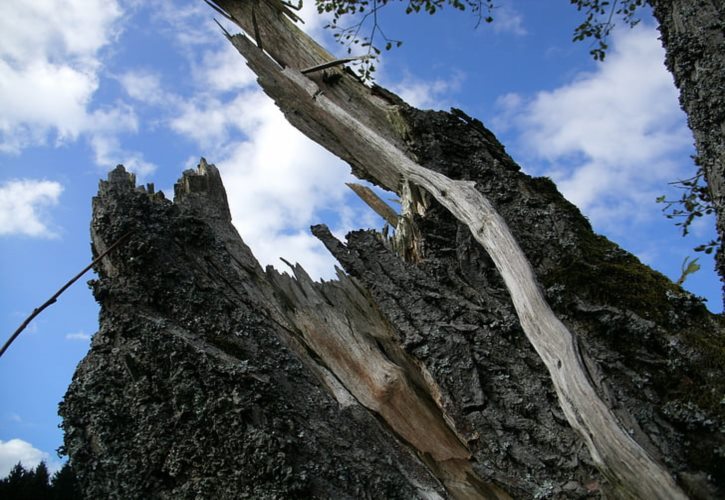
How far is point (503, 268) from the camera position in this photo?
375cm

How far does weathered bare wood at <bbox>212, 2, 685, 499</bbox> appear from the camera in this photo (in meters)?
2.90

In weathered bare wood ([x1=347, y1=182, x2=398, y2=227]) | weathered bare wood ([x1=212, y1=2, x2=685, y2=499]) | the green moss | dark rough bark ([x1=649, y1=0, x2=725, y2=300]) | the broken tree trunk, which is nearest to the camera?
weathered bare wood ([x1=212, y1=2, x2=685, y2=499])

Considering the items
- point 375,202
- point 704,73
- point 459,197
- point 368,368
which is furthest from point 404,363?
point 704,73

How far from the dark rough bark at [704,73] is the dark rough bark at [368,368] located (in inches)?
31.5

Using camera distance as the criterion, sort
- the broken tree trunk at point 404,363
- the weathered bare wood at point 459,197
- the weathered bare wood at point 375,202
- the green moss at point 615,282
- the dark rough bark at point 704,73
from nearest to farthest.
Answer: the weathered bare wood at point 459,197, the broken tree trunk at point 404,363, the green moss at point 615,282, the dark rough bark at point 704,73, the weathered bare wood at point 375,202

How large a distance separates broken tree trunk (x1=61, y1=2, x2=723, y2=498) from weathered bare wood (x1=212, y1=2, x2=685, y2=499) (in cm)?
1

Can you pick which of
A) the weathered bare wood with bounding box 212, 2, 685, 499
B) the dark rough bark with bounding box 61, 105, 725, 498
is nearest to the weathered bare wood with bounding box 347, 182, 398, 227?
the weathered bare wood with bounding box 212, 2, 685, 499

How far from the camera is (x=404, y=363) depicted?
402 cm

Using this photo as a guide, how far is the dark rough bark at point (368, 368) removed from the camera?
128 inches

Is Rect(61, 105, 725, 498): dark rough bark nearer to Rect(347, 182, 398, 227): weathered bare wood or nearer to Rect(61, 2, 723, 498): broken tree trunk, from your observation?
Rect(61, 2, 723, 498): broken tree trunk

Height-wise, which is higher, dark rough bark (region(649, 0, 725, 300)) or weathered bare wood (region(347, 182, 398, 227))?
weathered bare wood (region(347, 182, 398, 227))

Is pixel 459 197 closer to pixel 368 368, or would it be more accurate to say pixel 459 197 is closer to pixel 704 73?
pixel 368 368

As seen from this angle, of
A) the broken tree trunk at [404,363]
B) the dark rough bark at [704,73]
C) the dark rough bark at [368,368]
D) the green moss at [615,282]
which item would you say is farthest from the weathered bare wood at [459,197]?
the dark rough bark at [704,73]

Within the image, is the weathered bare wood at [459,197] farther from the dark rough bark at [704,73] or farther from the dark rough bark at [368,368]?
the dark rough bark at [704,73]
